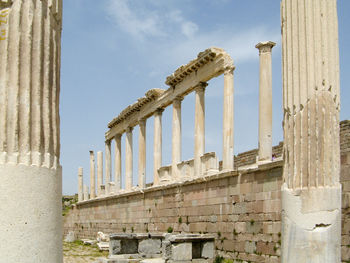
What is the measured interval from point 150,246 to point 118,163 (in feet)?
48.4

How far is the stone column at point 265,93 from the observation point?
15.0 metres

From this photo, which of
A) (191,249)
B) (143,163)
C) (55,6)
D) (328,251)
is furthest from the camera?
(143,163)

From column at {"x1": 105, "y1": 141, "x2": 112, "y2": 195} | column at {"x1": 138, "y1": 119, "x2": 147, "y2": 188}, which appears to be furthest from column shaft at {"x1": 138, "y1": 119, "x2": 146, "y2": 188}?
column at {"x1": 105, "y1": 141, "x2": 112, "y2": 195}

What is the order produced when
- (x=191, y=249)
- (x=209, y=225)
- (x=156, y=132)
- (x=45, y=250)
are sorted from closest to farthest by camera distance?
(x=45, y=250)
(x=191, y=249)
(x=209, y=225)
(x=156, y=132)

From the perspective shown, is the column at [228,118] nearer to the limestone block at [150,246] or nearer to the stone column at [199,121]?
the stone column at [199,121]

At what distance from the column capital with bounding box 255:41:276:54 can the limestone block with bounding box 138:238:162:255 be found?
674 cm

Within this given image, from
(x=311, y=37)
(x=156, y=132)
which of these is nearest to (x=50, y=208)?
(x=311, y=37)

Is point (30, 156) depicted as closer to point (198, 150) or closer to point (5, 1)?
point (5, 1)

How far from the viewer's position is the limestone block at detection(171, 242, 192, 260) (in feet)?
45.7

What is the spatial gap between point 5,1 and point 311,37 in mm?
3977

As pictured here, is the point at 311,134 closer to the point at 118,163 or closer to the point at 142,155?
the point at 142,155

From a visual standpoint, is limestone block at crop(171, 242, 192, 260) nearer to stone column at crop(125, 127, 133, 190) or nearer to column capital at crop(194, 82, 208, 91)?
column capital at crop(194, 82, 208, 91)

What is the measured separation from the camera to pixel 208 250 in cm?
1479

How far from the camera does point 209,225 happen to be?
1689cm
